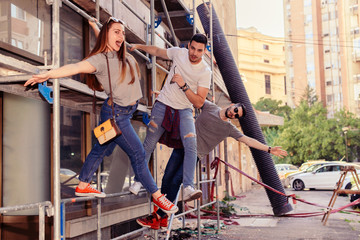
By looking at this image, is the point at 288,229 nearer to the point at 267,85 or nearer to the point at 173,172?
the point at 173,172

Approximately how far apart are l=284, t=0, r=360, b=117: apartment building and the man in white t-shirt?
180 feet

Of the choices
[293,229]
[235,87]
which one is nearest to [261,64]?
[235,87]

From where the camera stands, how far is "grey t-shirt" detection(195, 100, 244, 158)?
592 centimetres

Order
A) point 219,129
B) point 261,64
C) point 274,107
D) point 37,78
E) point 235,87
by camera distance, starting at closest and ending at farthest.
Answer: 1. point 37,78
2. point 219,129
3. point 235,87
4. point 274,107
5. point 261,64

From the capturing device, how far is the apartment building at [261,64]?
72750 millimetres

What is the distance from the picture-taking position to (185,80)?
4.76m

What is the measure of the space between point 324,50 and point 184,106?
6210cm

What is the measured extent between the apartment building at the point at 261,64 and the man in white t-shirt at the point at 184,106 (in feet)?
222

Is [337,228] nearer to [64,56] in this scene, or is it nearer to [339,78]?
[64,56]

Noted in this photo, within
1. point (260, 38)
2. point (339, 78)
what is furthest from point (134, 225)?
point (260, 38)

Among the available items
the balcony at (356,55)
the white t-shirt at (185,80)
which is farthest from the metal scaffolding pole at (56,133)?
the balcony at (356,55)

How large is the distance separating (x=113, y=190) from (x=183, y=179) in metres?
2.71

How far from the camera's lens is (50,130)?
520cm

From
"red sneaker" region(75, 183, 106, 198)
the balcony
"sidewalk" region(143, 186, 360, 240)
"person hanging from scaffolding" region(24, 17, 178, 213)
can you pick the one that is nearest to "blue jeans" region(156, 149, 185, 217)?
"person hanging from scaffolding" region(24, 17, 178, 213)
